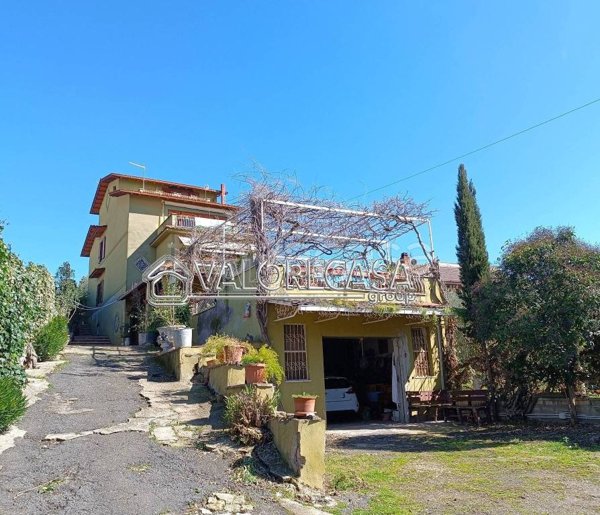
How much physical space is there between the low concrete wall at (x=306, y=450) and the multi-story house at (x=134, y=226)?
1496 centimetres

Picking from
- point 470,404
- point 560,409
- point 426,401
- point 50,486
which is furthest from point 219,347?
point 560,409

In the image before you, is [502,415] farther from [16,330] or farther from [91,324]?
[91,324]

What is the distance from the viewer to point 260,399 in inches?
310

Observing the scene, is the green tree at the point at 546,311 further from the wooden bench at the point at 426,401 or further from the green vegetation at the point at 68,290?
the green vegetation at the point at 68,290

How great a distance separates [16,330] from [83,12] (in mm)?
6473

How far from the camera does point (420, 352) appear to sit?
49.2 ft

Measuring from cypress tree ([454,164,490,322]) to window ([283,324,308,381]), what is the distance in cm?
486

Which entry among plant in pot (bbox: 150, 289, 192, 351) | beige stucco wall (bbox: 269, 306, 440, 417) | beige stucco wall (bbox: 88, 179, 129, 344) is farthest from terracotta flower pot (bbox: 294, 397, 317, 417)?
beige stucco wall (bbox: 88, 179, 129, 344)

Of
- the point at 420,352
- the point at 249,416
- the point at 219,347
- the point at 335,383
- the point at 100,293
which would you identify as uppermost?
the point at 100,293

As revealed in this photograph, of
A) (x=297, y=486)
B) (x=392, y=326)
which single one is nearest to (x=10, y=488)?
(x=297, y=486)

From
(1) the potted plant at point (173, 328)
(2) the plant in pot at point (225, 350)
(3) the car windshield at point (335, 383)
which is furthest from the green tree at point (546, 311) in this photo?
(1) the potted plant at point (173, 328)

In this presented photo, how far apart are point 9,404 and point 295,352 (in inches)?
286

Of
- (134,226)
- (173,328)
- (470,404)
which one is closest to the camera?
(470,404)

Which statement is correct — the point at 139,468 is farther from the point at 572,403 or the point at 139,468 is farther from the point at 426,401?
the point at 572,403
